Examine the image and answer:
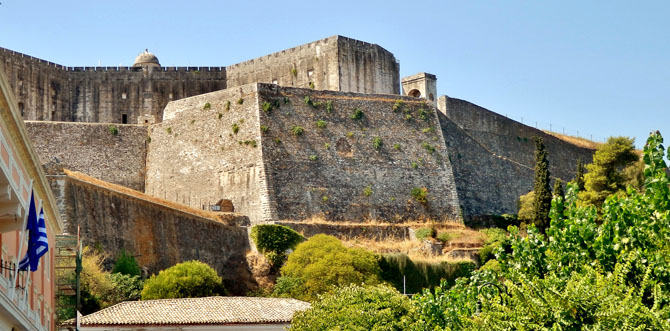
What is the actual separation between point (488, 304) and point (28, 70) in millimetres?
43311

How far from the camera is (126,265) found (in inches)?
1658

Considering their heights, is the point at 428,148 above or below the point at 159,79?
below

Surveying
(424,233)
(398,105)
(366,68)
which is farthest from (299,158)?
(366,68)

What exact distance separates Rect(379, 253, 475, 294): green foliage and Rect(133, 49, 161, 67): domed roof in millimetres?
22835

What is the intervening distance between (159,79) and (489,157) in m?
18.7

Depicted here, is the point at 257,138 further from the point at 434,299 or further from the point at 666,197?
the point at 666,197

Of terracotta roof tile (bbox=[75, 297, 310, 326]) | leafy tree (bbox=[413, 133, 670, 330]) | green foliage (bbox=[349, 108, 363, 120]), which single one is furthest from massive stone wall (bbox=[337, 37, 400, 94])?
leafy tree (bbox=[413, 133, 670, 330])

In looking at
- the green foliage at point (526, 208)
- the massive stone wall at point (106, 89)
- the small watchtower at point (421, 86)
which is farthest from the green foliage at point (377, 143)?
the massive stone wall at point (106, 89)

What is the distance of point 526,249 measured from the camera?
21.2m

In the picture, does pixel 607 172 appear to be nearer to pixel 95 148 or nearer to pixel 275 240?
pixel 275 240

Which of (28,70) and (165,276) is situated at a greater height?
(28,70)

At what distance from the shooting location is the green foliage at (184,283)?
132ft

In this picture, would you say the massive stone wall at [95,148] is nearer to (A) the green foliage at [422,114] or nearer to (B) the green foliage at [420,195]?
(B) the green foliage at [420,195]

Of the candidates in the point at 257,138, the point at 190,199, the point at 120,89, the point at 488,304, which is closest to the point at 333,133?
the point at 257,138
